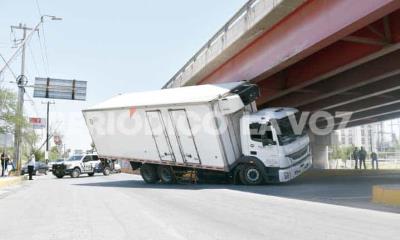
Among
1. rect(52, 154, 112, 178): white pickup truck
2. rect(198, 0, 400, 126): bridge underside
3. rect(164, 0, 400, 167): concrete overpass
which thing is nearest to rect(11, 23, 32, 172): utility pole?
rect(52, 154, 112, 178): white pickup truck

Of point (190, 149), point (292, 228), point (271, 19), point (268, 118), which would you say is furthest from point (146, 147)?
point (292, 228)

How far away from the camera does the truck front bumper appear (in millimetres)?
17891

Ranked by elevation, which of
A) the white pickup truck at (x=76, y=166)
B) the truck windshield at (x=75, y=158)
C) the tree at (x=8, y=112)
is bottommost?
the white pickup truck at (x=76, y=166)

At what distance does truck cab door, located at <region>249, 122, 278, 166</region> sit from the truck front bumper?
1.70 ft

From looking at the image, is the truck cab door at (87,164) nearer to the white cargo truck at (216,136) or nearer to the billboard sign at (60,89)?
the billboard sign at (60,89)

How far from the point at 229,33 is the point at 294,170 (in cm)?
718

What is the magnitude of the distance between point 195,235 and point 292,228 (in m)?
1.79

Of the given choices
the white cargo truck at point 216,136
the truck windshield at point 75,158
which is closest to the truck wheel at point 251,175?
the white cargo truck at point 216,136

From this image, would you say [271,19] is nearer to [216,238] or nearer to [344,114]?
[216,238]

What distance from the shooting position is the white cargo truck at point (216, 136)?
18.3 m

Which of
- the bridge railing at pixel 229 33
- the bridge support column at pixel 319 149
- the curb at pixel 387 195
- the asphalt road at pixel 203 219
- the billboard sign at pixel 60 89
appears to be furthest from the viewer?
the bridge support column at pixel 319 149

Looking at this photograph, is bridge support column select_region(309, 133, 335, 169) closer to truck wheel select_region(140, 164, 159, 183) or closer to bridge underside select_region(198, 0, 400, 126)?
bridge underside select_region(198, 0, 400, 126)

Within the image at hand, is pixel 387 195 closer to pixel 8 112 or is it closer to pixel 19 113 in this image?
pixel 19 113

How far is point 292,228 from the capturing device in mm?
7980
